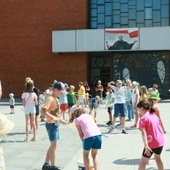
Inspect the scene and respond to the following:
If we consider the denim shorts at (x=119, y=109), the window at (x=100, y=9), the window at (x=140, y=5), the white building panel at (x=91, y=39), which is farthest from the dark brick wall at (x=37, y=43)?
the denim shorts at (x=119, y=109)

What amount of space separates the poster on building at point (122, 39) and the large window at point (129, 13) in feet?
4.86

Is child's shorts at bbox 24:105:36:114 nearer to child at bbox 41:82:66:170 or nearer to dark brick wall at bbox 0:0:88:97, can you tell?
child at bbox 41:82:66:170

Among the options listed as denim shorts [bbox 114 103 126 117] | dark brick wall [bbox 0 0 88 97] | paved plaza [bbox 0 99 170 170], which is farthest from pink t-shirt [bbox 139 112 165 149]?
dark brick wall [bbox 0 0 88 97]

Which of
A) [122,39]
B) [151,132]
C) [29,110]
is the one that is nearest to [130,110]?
[29,110]

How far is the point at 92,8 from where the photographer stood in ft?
92.9

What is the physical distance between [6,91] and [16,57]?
3235mm

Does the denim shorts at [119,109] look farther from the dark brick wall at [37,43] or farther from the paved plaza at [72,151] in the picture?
the dark brick wall at [37,43]

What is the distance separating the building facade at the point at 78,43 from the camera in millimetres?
26766

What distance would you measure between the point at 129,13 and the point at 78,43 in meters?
5.01

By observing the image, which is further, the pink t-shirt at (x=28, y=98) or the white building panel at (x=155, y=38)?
the white building panel at (x=155, y=38)

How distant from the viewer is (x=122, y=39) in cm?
2617

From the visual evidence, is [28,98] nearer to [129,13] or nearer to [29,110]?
[29,110]

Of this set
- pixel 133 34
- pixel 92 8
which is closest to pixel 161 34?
pixel 133 34

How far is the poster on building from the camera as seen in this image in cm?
2585
